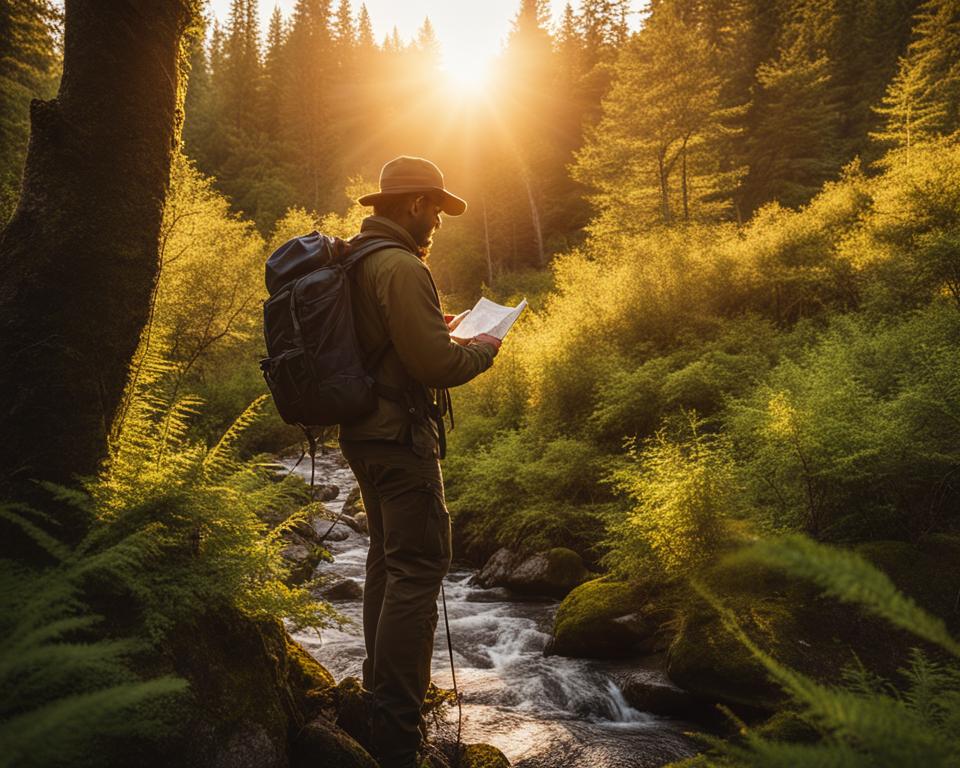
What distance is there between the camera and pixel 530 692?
475 cm

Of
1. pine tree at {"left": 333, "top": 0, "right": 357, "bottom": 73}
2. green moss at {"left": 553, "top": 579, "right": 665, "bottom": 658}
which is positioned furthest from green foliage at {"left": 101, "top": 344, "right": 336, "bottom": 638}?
pine tree at {"left": 333, "top": 0, "right": 357, "bottom": 73}

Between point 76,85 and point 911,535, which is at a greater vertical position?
point 76,85

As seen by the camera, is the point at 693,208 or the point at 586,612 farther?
the point at 693,208

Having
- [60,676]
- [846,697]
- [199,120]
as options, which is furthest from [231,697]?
[199,120]

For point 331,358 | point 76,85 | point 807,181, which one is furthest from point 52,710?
point 807,181

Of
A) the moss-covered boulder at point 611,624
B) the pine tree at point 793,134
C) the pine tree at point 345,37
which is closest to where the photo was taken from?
the moss-covered boulder at point 611,624

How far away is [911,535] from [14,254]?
6422 mm

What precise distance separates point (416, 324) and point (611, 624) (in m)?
4.00

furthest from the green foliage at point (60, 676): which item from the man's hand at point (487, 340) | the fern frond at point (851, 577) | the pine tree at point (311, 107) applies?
the pine tree at point (311, 107)

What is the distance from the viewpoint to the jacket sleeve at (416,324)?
2.54 meters

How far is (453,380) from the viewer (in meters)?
2.62

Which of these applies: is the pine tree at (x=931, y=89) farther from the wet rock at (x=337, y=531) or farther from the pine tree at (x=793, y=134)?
the wet rock at (x=337, y=531)

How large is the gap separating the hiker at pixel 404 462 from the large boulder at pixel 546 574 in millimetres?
4827

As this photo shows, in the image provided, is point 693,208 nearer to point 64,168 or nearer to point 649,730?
point 649,730
